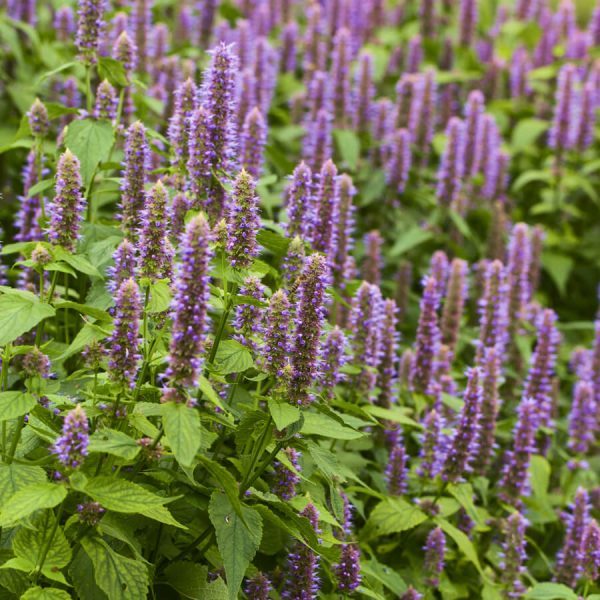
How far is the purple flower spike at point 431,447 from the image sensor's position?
19.1 feet

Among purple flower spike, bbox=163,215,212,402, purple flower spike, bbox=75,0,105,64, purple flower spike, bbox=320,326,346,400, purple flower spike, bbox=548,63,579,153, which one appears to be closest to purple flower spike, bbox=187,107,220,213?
purple flower spike, bbox=320,326,346,400

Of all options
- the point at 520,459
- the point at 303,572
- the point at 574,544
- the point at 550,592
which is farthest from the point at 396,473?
the point at 303,572

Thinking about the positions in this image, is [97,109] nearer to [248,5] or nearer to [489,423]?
[489,423]

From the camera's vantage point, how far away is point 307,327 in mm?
3930

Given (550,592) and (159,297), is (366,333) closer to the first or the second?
(550,592)

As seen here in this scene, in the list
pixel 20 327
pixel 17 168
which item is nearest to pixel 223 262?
pixel 20 327

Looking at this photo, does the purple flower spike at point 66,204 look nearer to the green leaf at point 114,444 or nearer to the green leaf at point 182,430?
the green leaf at point 114,444

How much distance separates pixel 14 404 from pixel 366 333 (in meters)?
2.33

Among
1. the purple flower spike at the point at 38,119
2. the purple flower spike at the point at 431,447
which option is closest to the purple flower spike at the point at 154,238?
the purple flower spike at the point at 38,119

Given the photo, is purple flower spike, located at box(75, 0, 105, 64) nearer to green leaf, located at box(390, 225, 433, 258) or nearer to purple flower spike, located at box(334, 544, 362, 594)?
purple flower spike, located at box(334, 544, 362, 594)

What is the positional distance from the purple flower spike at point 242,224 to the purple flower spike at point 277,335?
0.28 meters

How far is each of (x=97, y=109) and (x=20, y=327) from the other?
187 cm

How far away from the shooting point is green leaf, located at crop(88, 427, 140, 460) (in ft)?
11.7

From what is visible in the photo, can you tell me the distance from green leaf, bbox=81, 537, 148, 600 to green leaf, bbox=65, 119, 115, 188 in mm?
1842
